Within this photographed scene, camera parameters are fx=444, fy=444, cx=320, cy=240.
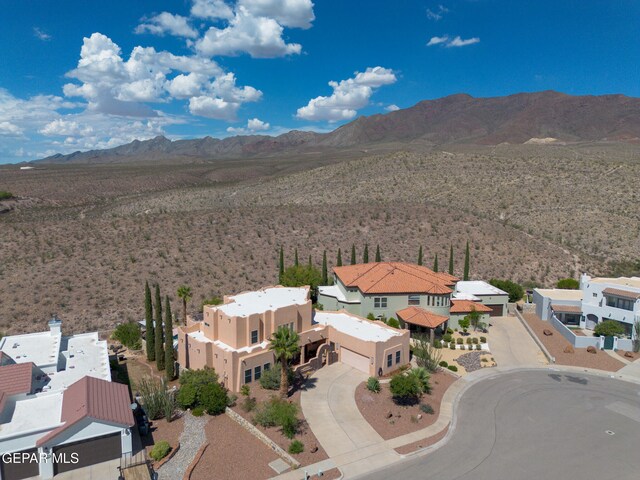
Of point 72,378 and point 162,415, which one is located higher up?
point 72,378

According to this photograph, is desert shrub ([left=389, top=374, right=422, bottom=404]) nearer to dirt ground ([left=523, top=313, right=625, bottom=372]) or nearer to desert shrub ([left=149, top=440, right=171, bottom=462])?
desert shrub ([left=149, top=440, right=171, bottom=462])

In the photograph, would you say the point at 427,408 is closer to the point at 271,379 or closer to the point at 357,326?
the point at 357,326

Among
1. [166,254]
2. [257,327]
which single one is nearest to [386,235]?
[166,254]

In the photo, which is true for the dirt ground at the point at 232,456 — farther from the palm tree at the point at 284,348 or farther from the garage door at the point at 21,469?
the garage door at the point at 21,469

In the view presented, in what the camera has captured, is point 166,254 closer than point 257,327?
No

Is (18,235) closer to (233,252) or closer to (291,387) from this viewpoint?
(233,252)

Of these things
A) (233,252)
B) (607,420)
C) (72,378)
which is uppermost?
(233,252)

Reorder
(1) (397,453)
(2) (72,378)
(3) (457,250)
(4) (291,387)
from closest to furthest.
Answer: (1) (397,453), (2) (72,378), (4) (291,387), (3) (457,250)

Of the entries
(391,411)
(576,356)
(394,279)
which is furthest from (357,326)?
(576,356)
